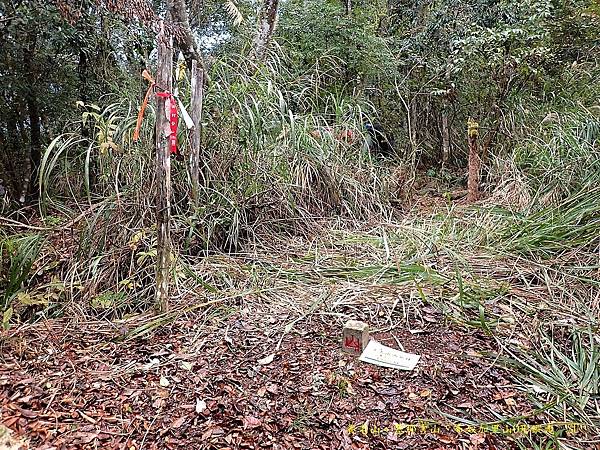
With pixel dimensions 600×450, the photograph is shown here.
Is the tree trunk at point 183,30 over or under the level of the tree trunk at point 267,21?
under

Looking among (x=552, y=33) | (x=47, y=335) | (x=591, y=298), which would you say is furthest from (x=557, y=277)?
(x=552, y=33)

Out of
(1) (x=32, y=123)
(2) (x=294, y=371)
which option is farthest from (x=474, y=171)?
(1) (x=32, y=123)

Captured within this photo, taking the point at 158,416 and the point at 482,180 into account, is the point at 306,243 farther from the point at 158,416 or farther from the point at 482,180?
the point at 482,180

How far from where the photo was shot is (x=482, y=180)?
4289mm

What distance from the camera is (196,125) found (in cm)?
241

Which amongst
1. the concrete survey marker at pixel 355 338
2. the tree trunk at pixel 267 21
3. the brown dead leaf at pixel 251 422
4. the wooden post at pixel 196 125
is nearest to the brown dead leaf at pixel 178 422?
the brown dead leaf at pixel 251 422

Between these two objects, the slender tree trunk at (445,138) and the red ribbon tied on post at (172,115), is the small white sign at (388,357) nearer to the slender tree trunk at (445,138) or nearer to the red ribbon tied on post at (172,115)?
the red ribbon tied on post at (172,115)

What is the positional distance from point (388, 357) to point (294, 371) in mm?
325

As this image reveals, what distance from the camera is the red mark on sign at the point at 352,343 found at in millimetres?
1688

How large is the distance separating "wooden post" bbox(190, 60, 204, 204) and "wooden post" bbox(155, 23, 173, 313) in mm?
533

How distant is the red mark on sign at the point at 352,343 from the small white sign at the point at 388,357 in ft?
0.10

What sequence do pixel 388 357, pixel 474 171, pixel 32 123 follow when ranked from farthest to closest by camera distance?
pixel 474 171
pixel 32 123
pixel 388 357

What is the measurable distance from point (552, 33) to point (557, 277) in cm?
309

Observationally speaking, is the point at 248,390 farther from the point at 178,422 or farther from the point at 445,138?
the point at 445,138
